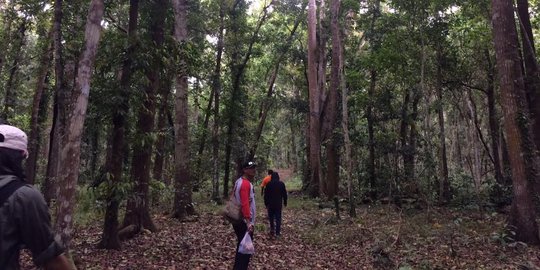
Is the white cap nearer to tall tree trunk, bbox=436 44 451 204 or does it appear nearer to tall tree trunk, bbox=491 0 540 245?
tall tree trunk, bbox=491 0 540 245

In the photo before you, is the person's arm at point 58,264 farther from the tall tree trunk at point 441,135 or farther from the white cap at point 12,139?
the tall tree trunk at point 441,135

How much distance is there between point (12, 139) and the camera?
8.07ft

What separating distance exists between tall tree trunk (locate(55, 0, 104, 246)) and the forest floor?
140 cm

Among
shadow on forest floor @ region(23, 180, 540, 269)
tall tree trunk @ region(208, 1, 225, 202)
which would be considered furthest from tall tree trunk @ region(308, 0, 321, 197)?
shadow on forest floor @ region(23, 180, 540, 269)

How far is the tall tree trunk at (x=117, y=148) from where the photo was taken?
844 centimetres

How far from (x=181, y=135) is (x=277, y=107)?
1492 centimetres

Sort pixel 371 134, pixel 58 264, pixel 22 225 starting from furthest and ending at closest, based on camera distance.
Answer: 1. pixel 371 134
2. pixel 58 264
3. pixel 22 225

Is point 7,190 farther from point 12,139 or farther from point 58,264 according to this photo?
point 58,264

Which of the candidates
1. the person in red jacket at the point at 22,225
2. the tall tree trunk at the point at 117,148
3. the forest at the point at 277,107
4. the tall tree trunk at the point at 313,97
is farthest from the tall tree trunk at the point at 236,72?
the person in red jacket at the point at 22,225

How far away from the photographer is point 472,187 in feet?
68.4

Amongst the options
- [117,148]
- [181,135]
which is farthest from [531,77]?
[117,148]

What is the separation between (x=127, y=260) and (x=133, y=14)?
5108 millimetres

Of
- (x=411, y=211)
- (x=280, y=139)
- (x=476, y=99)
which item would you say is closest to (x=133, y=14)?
(x=411, y=211)

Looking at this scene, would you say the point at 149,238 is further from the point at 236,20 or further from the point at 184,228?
the point at 236,20
